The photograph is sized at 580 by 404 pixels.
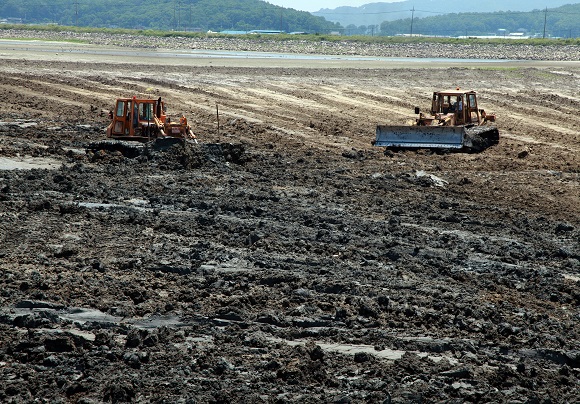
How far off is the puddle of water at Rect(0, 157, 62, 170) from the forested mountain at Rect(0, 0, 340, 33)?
15286 centimetres

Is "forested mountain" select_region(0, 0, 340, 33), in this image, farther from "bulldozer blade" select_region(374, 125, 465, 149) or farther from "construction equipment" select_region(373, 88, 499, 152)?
"bulldozer blade" select_region(374, 125, 465, 149)

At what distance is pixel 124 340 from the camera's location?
29.0 ft

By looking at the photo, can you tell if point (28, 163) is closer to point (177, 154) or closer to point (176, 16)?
point (177, 154)

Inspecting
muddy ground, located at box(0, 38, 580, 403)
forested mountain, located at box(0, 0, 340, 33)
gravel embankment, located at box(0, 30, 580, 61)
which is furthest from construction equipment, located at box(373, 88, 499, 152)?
forested mountain, located at box(0, 0, 340, 33)

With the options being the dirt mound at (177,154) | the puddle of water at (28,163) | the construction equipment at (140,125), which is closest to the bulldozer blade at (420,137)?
the dirt mound at (177,154)

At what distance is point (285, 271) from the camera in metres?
11.3

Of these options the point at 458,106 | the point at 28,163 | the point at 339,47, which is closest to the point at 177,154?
the point at 28,163

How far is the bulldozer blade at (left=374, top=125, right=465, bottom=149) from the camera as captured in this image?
22891 mm

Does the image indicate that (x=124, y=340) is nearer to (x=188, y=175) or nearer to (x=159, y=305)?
(x=159, y=305)

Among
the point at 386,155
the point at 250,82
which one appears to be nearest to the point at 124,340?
the point at 386,155

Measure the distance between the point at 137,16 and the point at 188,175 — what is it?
570ft

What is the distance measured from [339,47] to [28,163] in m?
62.4

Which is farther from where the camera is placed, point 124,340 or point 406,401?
point 124,340

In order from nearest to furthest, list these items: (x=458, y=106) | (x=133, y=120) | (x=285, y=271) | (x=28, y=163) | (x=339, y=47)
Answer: (x=285, y=271) < (x=28, y=163) < (x=133, y=120) < (x=458, y=106) < (x=339, y=47)
